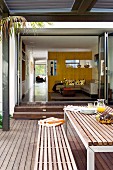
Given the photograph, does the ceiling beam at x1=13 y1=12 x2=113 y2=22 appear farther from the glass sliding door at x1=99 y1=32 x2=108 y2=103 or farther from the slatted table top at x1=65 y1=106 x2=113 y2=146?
the slatted table top at x1=65 y1=106 x2=113 y2=146

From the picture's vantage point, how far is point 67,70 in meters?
15.7

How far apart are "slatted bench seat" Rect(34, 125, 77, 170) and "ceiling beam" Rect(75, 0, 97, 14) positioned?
2.25 metres

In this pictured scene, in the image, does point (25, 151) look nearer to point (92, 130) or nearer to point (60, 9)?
point (92, 130)

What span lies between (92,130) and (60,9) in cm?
357

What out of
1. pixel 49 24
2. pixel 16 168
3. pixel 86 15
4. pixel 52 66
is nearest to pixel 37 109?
pixel 49 24

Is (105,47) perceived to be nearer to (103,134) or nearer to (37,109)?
(37,109)

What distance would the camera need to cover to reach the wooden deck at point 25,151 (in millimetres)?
3862

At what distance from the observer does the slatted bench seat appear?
3.00 metres

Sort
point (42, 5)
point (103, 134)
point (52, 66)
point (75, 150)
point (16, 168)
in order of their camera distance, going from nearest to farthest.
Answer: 1. point (103, 134)
2. point (16, 168)
3. point (75, 150)
4. point (42, 5)
5. point (52, 66)

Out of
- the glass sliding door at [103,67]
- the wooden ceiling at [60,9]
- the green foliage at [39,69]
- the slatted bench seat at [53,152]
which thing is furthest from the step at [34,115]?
the green foliage at [39,69]

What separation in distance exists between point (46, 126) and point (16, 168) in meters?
1.08

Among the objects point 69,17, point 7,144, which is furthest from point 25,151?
point 69,17

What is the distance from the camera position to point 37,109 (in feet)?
26.8

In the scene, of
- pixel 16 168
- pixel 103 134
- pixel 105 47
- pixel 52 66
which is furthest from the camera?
pixel 52 66
